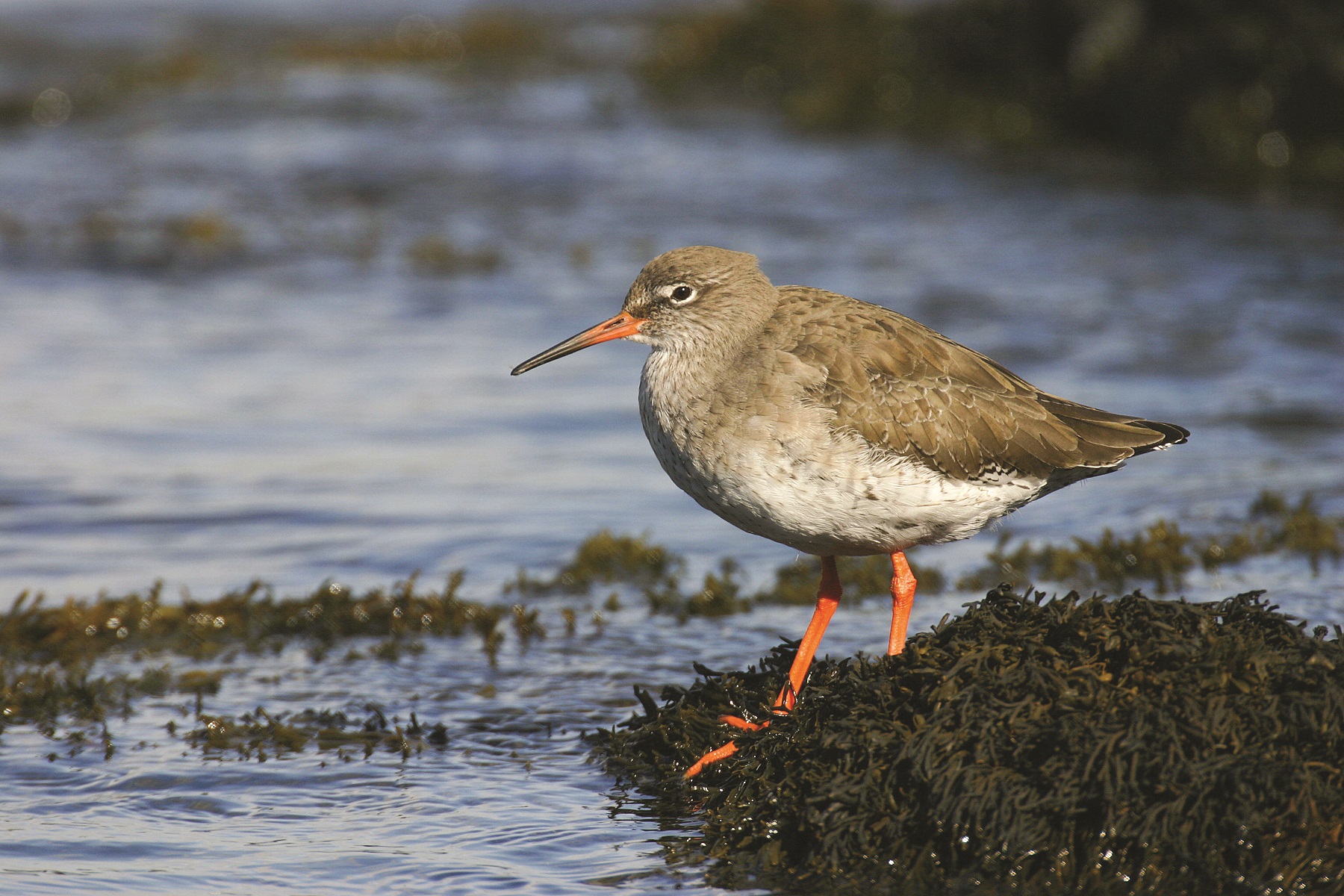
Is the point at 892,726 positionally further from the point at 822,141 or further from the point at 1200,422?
the point at 822,141

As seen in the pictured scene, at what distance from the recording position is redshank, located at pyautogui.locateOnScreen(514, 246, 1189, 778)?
554 cm

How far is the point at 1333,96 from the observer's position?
1686 cm

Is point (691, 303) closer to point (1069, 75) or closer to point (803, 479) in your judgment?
point (803, 479)

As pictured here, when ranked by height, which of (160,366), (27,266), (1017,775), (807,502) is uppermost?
(27,266)

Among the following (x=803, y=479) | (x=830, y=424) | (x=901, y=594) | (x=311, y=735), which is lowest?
(x=311, y=735)

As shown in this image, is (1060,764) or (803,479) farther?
(803,479)

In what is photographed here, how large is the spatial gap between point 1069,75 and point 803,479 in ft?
49.0

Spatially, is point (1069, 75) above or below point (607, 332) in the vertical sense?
above

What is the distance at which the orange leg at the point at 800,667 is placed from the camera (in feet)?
18.2

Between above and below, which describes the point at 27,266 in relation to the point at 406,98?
below

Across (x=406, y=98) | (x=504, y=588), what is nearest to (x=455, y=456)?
(x=504, y=588)

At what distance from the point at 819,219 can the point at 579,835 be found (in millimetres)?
11990

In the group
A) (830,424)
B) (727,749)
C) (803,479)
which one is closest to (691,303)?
(830,424)

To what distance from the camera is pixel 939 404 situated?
19.5ft
